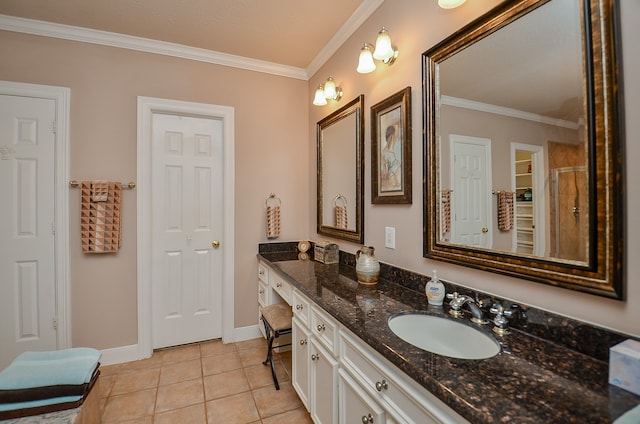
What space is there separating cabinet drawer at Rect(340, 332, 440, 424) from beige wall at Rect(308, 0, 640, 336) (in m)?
0.58

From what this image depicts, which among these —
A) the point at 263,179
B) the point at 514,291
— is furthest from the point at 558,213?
the point at 263,179

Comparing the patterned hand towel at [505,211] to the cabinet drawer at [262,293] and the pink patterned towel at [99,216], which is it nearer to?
the cabinet drawer at [262,293]

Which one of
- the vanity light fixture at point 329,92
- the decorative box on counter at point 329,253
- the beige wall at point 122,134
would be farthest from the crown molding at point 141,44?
the decorative box on counter at point 329,253

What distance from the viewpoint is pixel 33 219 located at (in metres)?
2.25

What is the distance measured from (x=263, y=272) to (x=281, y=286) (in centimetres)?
52

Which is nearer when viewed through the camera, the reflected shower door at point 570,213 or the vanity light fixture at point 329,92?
the reflected shower door at point 570,213

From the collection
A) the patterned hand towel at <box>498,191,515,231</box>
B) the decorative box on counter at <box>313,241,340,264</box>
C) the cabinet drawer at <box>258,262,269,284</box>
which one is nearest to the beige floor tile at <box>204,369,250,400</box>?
the cabinet drawer at <box>258,262,269,284</box>

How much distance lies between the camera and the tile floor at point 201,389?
1.84 m

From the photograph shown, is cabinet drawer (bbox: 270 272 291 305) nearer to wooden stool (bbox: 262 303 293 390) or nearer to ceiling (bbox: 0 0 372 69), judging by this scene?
wooden stool (bbox: 262 303 293 390)

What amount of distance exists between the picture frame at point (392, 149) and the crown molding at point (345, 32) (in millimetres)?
666

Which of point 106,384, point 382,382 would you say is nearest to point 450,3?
point 382,382

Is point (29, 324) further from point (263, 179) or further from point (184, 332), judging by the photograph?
point (263, 179)

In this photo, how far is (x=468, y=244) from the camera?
52.2 inches

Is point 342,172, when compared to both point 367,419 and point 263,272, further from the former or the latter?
point 367,419
